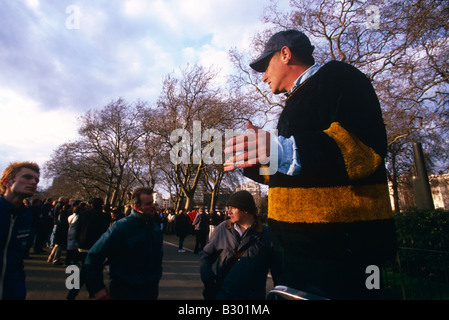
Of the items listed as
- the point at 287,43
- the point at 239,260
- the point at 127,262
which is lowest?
the point at 127,262

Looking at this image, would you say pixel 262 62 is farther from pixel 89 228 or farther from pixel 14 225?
pixel 89 228

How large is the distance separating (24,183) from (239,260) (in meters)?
2.62

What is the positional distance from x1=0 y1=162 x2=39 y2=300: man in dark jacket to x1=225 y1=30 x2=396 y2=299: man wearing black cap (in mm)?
2923

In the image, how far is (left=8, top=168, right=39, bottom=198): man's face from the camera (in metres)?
2.87

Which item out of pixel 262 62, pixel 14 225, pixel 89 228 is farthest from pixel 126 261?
pixel 89 228

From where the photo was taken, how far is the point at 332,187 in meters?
0.87

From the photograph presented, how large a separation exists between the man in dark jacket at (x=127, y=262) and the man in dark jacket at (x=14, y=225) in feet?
2.13

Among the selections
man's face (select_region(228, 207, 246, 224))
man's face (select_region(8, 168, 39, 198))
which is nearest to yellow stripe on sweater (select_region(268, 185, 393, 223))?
man's face (select_region(228, 207, 246, 224))

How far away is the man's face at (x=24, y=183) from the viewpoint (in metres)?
2.87

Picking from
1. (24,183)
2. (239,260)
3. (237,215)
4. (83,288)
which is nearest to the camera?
(239,260)

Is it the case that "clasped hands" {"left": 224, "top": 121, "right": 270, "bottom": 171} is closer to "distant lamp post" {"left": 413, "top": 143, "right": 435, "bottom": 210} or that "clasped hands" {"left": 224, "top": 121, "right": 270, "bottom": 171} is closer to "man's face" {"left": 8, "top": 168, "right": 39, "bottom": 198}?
"man's face" {"left": 8, "top": 168, "right": 39, "bottom": 198}

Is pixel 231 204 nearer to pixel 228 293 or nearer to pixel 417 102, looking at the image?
pixel 228 293
